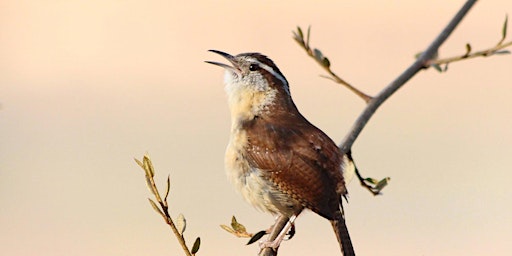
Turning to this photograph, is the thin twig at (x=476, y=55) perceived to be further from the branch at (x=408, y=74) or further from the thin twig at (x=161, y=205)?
the thin twig at (x=161, y=205)

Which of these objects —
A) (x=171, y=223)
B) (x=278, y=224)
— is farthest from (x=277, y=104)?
(x=171, y=223)

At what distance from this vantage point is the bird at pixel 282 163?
2.91m

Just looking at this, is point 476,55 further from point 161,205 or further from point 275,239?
point 161,205

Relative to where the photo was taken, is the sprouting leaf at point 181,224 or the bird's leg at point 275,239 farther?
the bird's leg at point 275,239

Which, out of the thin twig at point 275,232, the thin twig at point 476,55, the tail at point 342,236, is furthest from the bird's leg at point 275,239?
the thin twig at point 476,55

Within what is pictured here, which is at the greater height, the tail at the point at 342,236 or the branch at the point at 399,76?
the branch at the point at 399,76

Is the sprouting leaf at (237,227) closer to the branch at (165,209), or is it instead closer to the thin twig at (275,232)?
the thin twig at (275,232)

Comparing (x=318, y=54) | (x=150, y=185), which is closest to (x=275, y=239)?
(x=318, y=54)

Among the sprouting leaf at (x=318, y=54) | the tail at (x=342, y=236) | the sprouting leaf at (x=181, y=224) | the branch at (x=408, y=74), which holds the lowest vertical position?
the tail at (x=342, y=236)

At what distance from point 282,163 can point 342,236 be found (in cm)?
52

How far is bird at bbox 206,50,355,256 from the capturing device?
291 cm

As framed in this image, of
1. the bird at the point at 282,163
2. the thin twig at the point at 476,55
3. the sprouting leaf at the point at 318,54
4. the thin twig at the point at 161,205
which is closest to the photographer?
the thin twig at the point at 161,205

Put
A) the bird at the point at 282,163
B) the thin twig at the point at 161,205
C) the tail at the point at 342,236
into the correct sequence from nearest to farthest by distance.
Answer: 1. the thin twig at the point at 161,205
2. the tail at the point at 342,236
3. the bird at the point at 282,163

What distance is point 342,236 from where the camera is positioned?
8.76 feet
